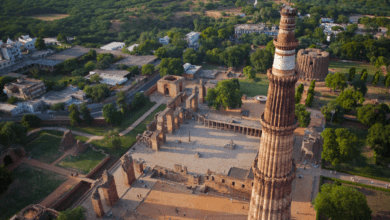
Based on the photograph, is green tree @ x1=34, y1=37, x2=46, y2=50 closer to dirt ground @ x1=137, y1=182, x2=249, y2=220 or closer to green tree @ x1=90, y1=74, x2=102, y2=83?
green tree @ x1=90, y1=74, x2=102, y2=83

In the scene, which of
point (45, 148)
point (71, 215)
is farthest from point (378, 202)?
point (45, 148)

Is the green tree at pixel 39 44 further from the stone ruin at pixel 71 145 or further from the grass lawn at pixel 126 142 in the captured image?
the grass lawn at pixel 126 142

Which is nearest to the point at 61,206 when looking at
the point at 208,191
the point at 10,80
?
the point at 208,191

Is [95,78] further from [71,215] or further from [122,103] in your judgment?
[71,215]

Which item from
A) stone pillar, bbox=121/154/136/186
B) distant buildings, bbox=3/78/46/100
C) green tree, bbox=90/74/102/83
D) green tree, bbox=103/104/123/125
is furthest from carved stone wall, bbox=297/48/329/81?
distant buildings, bbox=3/78/46/100

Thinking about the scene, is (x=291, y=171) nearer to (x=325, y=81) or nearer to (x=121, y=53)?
(x=325, y=81)

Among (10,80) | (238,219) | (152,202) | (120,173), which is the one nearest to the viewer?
(238,219)
